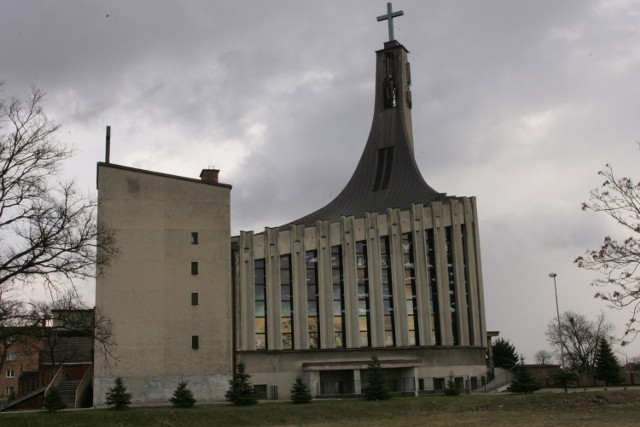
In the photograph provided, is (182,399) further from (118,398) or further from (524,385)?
(524,385)

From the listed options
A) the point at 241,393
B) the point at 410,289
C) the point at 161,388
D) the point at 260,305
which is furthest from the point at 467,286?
the point at 161,388

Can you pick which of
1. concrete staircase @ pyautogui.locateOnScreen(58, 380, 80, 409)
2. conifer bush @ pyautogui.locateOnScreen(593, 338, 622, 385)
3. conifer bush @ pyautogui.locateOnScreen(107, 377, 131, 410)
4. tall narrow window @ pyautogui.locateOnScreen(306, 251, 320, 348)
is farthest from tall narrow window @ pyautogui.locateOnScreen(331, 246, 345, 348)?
conifer bush @ pyautogui.locateOnScreen(593, 338, 622, 385)

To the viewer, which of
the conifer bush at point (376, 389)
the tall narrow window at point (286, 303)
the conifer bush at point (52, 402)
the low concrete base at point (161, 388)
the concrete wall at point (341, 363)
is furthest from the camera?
the tall narrow window at point (286, 303)

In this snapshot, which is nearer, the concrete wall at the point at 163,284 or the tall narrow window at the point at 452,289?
the concrete wall at the point at 163,284

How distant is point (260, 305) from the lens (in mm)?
48219

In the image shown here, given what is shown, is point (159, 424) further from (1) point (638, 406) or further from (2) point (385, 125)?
(2) point (385, 125)

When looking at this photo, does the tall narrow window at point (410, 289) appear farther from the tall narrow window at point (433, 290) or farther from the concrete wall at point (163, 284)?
the concrete wall at point (163, 284)

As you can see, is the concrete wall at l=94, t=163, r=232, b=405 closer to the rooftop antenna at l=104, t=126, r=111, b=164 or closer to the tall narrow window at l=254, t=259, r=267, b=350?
the tall narrow window at l=254, t=259, r=267, b=350

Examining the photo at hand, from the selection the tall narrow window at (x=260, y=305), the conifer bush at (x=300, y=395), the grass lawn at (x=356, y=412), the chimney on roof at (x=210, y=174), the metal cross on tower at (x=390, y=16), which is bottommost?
the grass lawn at (x=356, y=412)

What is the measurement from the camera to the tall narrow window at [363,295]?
49.6 metres

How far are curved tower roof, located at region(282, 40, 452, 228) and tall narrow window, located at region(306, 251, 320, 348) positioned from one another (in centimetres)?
556

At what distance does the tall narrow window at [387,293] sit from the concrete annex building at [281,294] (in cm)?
7

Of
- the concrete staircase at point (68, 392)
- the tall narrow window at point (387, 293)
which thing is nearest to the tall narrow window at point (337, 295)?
the tall narrow window at point (387, 293)

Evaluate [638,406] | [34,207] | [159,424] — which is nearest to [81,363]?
[159,424]
